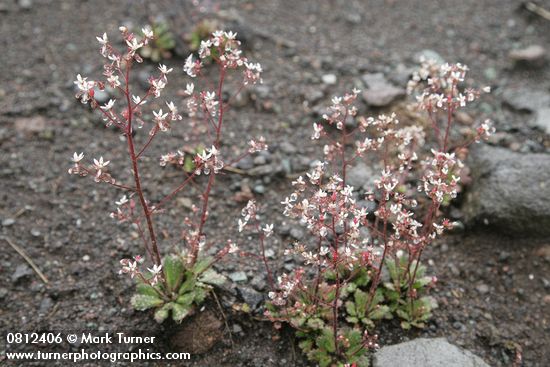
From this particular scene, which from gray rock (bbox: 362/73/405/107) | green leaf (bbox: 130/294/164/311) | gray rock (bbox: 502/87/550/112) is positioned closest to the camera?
green leaf (bbox: 130/294/164/311)

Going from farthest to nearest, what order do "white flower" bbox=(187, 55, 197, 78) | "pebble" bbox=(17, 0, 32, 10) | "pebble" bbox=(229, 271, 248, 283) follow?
"pebble" bbox=(17, 0, 32, 10) → "pebble" bbox=(229, 271, 248, 283) → "white flower" bbox=(187, 55, 197, 78)

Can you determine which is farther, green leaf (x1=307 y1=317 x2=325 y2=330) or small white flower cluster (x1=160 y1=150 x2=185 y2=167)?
green leaf (x1=307 y1=317 x2=325 y2=330)

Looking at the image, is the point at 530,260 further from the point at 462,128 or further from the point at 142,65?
the point at 142,65

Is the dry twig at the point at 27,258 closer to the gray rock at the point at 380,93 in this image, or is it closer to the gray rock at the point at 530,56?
the gray rock at the point at 380,93

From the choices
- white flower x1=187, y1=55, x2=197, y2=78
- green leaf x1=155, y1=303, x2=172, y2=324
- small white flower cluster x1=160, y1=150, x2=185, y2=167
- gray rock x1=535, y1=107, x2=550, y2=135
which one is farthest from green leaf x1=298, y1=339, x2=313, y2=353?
gray rock x1=535, y1=107, x2=550, y2=135

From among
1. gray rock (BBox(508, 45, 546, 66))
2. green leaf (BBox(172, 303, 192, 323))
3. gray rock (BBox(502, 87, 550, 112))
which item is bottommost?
green leaf (BBox(172, 303, 192, 323))

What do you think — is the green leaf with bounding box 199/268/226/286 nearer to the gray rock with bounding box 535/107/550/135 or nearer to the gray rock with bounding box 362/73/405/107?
the gray rock with bounding box 362/73/405/107
